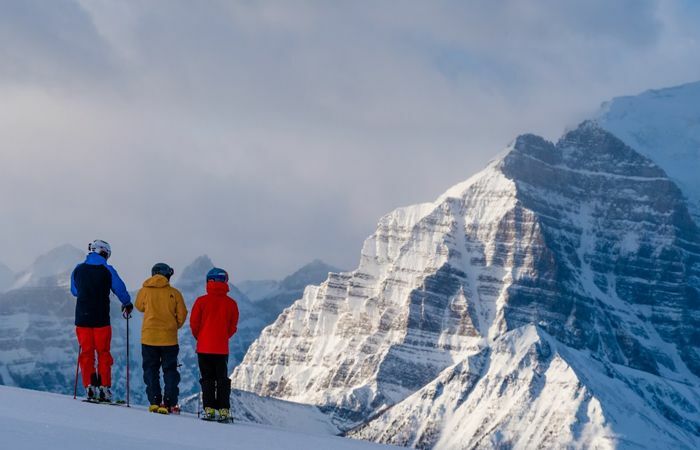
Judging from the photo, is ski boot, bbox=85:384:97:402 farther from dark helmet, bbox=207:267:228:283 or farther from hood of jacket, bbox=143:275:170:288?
dark helmet, bbox=207:267:228:283

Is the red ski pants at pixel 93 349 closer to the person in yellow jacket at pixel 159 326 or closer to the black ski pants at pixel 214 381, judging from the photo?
the person in yellow jacket at pixel 159 326

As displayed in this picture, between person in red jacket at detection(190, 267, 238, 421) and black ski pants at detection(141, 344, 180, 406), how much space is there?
1010 millimetres

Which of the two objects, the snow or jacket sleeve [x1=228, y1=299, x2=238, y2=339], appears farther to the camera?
jacket sleeve [x1=228, y1=299, x2=238, y2=339]

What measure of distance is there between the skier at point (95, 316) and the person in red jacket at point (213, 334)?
189 cm

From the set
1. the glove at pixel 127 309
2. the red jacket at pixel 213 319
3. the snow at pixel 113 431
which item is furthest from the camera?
the glove at pixel 127 309

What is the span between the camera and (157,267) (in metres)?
36.7

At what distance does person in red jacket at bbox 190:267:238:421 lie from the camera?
36.0 meters

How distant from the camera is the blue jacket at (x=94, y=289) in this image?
3647 cm

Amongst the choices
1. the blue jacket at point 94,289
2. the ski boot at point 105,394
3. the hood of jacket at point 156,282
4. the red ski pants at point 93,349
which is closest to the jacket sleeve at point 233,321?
the hood of jacket at point 156,282

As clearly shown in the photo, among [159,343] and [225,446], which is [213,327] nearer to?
[159,343]

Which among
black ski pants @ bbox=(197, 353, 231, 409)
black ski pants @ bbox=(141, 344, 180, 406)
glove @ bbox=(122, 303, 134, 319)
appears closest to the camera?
black ski pants @ bbox=(197, 353, 231, 409)

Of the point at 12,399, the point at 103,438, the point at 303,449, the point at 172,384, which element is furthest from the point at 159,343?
the point at 103,438

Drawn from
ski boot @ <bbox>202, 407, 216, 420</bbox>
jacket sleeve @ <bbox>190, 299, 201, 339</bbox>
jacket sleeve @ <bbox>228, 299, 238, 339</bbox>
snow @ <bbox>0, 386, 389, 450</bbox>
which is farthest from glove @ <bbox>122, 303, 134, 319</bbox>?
ski boot @ <bbox>202, 407, 216, 420</bbox>

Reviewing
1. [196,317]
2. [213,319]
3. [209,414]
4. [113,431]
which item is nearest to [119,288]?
[196,317]
